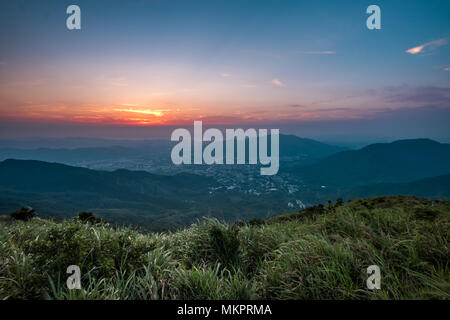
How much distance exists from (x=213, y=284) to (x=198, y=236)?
95.5 inches

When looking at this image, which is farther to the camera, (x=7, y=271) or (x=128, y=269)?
(x=128, y=269)

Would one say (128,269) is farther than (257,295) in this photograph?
Yes
